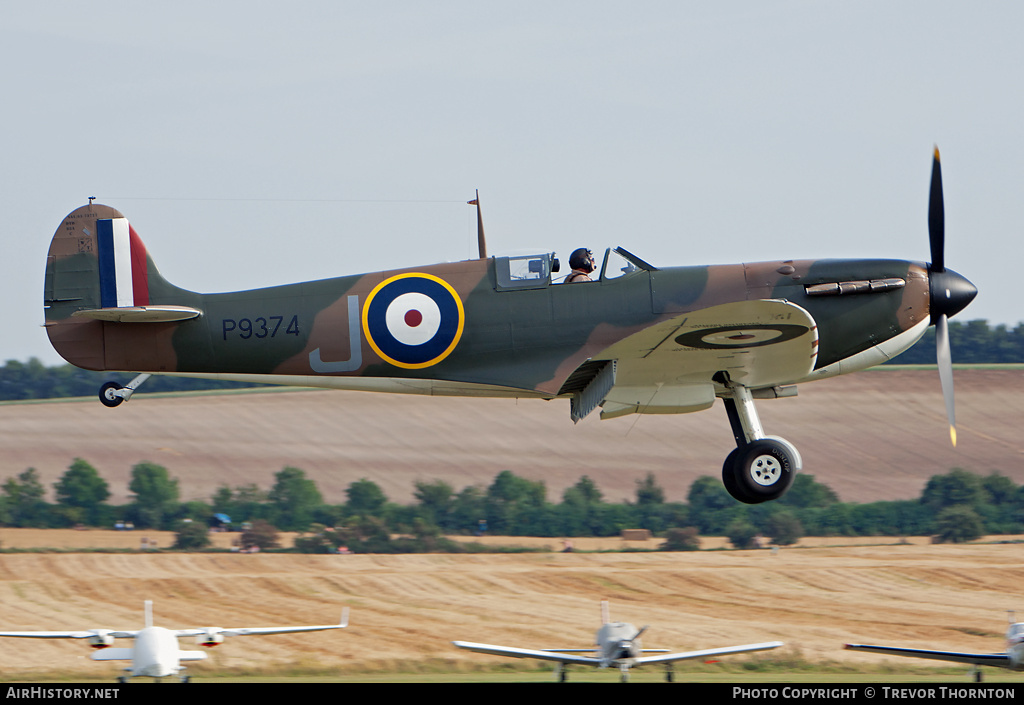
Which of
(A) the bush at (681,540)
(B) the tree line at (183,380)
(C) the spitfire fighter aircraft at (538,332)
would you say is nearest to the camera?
(C) the spitfire fighter aircraft at (538,332)

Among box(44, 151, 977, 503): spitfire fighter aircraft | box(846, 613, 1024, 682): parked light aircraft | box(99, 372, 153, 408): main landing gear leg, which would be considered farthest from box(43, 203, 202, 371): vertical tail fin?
box(846, 613, 1024, 682): parked light aircraft

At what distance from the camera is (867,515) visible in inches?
1681

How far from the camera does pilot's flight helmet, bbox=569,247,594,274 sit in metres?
10.3

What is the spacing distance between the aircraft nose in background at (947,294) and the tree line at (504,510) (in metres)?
31.0

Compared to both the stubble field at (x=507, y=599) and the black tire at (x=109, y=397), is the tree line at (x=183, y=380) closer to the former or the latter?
the stubble field at (x=507, y=599)

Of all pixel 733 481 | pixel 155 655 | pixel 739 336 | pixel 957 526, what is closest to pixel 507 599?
pixel 155 655

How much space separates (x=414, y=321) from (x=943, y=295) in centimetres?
521

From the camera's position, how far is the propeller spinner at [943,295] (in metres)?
10.5

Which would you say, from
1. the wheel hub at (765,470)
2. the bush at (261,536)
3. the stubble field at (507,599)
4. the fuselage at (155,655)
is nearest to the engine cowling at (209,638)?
the fuselage at (155,655)

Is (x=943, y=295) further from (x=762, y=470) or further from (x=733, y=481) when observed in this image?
(x=733, y=481)

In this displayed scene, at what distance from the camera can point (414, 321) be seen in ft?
34.3

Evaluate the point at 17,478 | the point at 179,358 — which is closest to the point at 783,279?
the point at 179,358

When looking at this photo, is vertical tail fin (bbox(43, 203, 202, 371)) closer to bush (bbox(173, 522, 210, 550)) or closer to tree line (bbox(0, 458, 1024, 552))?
tree line (bbox(0, 458, 1024, 552))

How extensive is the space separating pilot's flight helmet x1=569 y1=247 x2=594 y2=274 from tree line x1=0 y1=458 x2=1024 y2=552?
1242 inches
